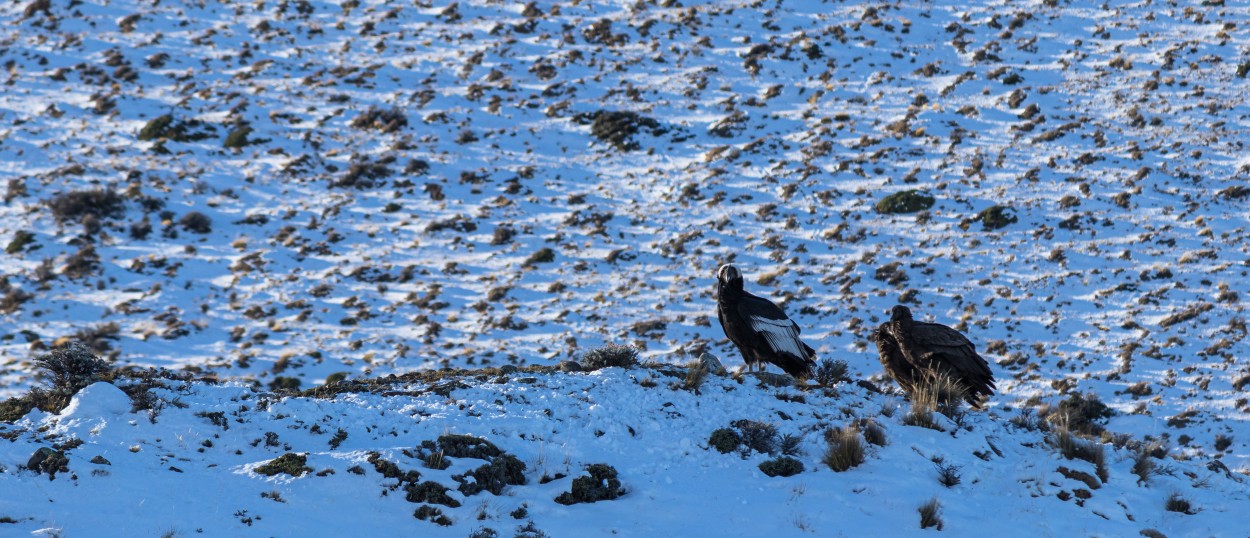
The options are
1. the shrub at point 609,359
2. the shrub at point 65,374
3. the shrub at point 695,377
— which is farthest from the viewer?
the shrub at point 609,359

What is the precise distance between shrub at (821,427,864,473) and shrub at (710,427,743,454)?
0.88 meters

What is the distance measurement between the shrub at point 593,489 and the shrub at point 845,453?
208 centimetres

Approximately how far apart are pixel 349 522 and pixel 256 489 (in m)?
A: 0.93

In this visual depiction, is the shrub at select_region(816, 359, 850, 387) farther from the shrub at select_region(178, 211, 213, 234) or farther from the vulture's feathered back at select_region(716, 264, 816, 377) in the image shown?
the shrub at select_region(178, 211, 213, 234)

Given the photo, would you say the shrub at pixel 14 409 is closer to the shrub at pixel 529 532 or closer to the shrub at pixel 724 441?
the shrub at pixel 529 532

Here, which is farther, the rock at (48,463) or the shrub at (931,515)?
the shrub at (931,515)

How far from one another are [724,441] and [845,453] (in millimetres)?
1179

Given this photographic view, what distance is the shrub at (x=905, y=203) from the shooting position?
2761 cm

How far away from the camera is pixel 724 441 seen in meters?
8.09

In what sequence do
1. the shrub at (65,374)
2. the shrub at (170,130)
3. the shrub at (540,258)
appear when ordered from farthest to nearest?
the shrub at (170,130) → the shrub at (540,258) → the shrub at (65,374)

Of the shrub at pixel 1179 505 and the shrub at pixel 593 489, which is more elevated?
the shrub at pixel 593 489

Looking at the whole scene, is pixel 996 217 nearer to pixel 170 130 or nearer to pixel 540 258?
pixel 540 258

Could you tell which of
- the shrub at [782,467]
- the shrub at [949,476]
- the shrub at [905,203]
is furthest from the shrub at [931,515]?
the shrub at [905,203]

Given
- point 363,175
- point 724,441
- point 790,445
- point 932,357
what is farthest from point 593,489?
point 363,175
